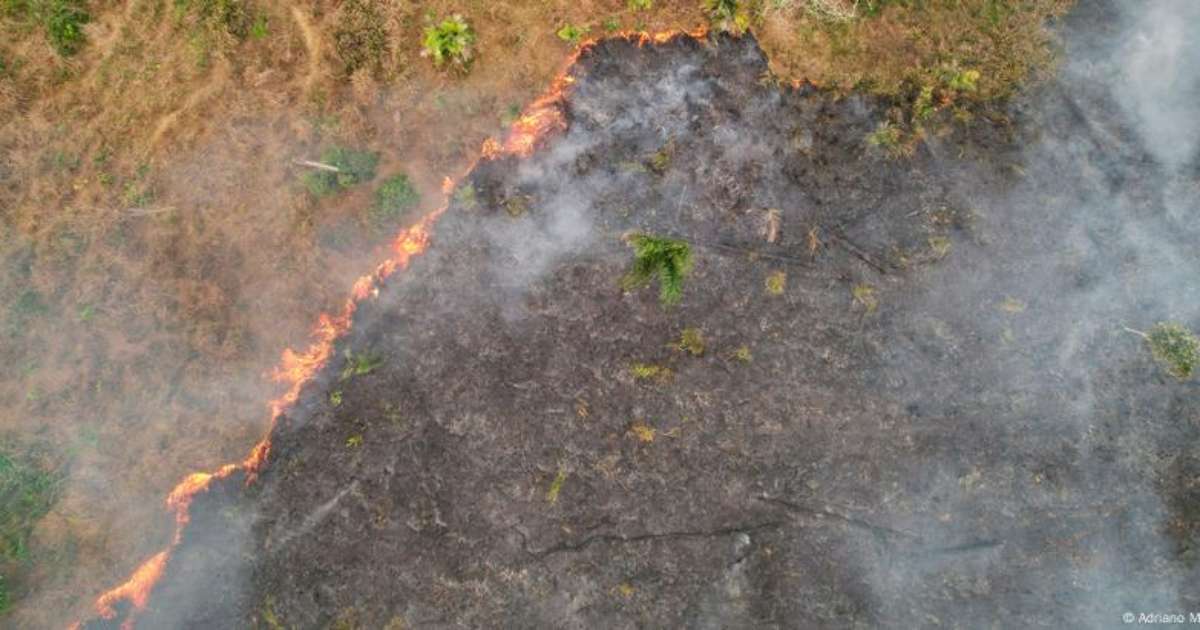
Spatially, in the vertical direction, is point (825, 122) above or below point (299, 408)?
above

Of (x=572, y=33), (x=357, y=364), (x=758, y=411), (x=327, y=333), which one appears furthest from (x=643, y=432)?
(x=572, y=33)

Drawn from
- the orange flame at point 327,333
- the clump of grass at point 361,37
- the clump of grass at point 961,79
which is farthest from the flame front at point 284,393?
the clump of grass at point 961,79

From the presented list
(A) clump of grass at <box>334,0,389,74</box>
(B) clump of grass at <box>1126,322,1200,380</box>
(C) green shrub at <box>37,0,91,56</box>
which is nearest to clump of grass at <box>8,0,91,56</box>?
(C) green shrub at <box>37,0,91,56</box>

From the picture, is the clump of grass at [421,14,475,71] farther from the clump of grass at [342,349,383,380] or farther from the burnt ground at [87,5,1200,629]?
the clump of grass at [342,349,383,380]

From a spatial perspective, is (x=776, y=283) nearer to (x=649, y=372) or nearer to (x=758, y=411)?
(x=758, y=411)

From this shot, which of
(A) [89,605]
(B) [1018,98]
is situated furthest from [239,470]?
(B) [1018,98]

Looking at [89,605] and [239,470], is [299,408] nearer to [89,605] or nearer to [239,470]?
[239,470]
